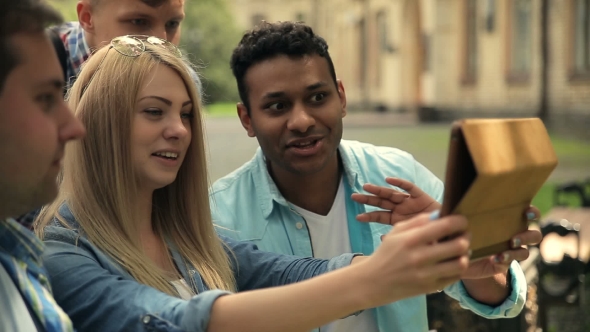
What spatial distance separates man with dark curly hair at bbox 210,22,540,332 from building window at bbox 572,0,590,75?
9571 millimetres

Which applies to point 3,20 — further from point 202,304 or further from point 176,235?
point 176,235

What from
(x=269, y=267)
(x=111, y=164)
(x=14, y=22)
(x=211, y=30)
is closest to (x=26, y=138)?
(x=14, y=22)

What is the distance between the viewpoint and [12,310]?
126 centimetres

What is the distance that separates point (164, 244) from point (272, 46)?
39.3 inches

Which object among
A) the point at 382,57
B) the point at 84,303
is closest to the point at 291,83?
the point at 84,303

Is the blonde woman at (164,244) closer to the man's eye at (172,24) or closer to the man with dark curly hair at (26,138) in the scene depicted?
the man with dark curly hair at (26,138)

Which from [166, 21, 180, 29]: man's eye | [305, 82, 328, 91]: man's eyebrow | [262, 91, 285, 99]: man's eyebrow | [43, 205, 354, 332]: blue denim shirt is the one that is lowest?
[43, 205, 354, 332]: blue denim shirt

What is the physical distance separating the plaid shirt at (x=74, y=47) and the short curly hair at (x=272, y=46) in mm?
553

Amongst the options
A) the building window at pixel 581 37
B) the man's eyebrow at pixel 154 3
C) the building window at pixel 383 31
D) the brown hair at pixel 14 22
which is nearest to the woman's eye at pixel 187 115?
the brown hair at pixel 14 22

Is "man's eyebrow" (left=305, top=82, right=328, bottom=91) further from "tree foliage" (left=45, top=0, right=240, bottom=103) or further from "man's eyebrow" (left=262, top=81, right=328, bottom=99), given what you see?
"tree foliage" (left=45, top=0, right=240, bottom=103)

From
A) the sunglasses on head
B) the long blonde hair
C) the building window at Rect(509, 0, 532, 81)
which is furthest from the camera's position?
the building window at Rect(509, 0, 532, 81)

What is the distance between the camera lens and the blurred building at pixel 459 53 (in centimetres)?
1166

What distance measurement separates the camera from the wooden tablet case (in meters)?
1.32

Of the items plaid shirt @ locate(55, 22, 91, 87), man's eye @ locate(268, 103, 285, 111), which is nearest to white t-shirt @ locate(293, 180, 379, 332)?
man's eye @ locate(268, 103, 285, 111)
